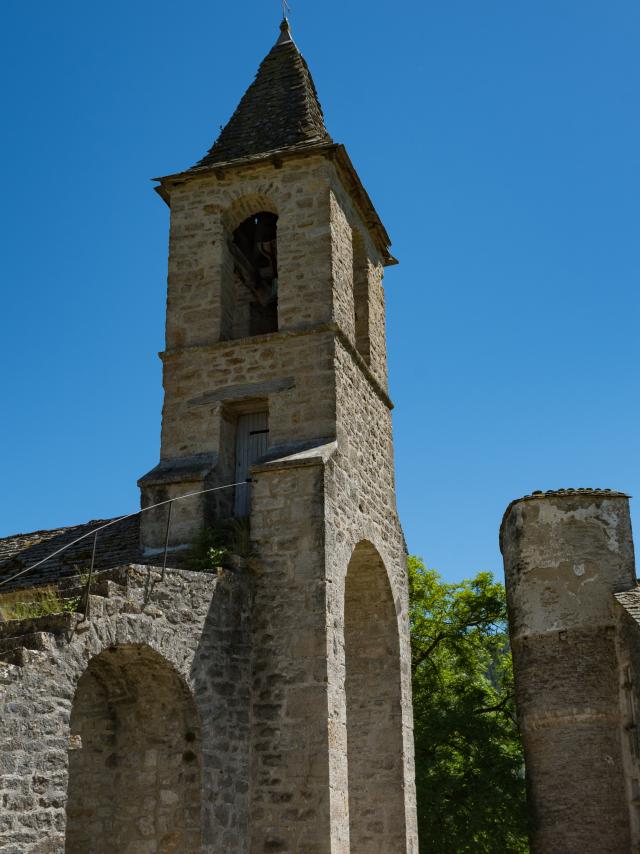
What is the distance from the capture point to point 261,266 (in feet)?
48.6

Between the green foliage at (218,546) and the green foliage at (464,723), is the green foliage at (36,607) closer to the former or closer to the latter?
the green foliage at (218,546)

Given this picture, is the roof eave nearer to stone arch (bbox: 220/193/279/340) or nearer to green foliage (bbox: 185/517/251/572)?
stone arch (bbox: 220/193/279/340)

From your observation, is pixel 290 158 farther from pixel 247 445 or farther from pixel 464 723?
pixel 464 723

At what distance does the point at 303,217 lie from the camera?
13.3m

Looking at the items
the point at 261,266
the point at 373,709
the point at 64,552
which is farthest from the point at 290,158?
the point at 373,709

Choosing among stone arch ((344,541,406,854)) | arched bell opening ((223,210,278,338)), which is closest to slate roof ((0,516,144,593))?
stone arch ((344,541,406,854))

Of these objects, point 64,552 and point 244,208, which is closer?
point 64,552

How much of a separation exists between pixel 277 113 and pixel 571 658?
8.90 meters

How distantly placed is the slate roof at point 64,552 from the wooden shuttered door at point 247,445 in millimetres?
1364

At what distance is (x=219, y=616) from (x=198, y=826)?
1977 millimetres

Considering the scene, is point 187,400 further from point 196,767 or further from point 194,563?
point 196,767

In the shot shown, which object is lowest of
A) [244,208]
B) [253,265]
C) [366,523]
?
[366,523]

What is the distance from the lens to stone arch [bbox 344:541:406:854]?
11984 millimetres

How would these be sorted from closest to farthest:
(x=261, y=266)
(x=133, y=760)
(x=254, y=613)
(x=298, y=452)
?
1. (x=133, y=760)
2. (x=254, y=613)
3. (x=298, y=452)
4. (x=261, y=266)
